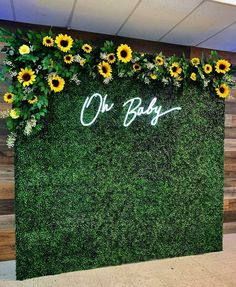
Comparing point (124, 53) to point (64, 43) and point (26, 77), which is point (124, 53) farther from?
point (26, 77)

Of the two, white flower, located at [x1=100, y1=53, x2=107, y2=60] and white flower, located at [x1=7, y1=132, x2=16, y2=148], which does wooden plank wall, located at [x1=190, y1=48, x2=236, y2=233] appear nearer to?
white flower, located at [x1=100, y1=53, x2=107, y2=60]

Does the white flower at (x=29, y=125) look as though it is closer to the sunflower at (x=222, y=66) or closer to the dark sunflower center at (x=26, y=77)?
the dark sunflower center at (x=26, y=77)

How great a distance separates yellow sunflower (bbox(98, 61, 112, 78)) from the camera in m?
2.39

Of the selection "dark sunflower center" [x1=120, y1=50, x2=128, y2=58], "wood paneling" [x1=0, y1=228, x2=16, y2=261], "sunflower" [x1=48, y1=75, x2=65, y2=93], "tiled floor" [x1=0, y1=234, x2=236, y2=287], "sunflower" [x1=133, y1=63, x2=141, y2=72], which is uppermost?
"dark sunflower center" [x1=120, y1=50, x2=128, y2=58]

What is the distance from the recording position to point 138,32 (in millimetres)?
2811

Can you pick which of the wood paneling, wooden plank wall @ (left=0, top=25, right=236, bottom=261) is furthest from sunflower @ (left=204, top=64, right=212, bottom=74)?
the wood paneling

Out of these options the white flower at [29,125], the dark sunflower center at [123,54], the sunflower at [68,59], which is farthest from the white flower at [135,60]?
the white flower at [29,125]

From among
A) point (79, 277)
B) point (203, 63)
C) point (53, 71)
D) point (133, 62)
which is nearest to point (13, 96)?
point (53, 71)

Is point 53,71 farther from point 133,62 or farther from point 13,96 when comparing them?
point 133,62

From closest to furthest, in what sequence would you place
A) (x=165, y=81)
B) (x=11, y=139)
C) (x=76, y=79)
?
(x=11, y=139), (x=76, y=79), (x=165, y=81)

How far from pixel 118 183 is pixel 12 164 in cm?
116

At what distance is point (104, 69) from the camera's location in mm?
2410

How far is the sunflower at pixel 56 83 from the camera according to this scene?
7.36 ft

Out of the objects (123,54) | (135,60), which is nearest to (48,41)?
(123,54)
